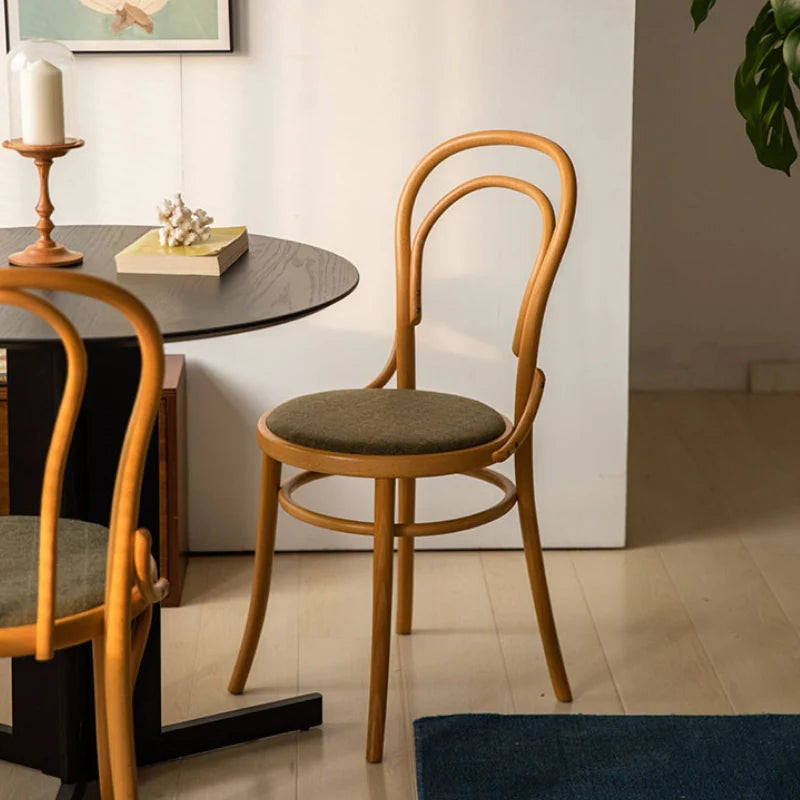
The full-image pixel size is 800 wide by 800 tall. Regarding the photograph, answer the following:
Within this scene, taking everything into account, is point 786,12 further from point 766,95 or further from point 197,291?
point 197,291

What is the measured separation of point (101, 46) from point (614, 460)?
4.63 feet

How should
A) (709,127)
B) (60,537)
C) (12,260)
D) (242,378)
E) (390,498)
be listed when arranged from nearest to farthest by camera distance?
(60,537), (12,260), (390,498), (242,378), (709,127)

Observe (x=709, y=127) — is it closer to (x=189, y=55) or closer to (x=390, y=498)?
(x=189, y=55)

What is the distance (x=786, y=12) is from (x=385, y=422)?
1.02 meters

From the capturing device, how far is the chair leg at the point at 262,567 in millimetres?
2225

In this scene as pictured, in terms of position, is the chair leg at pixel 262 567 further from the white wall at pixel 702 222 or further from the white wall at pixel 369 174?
the white wall at pixel 702 222

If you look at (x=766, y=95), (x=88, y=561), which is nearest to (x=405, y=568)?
(x=88, y=561)

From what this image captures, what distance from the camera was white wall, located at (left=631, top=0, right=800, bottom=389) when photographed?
13.7ft

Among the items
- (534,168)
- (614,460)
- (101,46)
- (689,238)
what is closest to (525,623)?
(614,460)

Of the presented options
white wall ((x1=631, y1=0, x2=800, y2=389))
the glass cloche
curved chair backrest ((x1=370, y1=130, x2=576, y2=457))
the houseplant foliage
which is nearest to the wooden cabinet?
curved chair backrest ((x1=370, y1=130, x2=576, y2=457))

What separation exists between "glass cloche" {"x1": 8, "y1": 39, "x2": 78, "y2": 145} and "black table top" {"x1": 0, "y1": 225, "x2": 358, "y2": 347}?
0.67ft

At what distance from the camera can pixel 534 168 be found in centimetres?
287

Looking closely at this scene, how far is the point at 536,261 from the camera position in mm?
2354

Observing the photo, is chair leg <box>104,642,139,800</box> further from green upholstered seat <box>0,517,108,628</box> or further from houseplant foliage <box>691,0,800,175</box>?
houseplant foliage <box>691,0,800,175</box>
